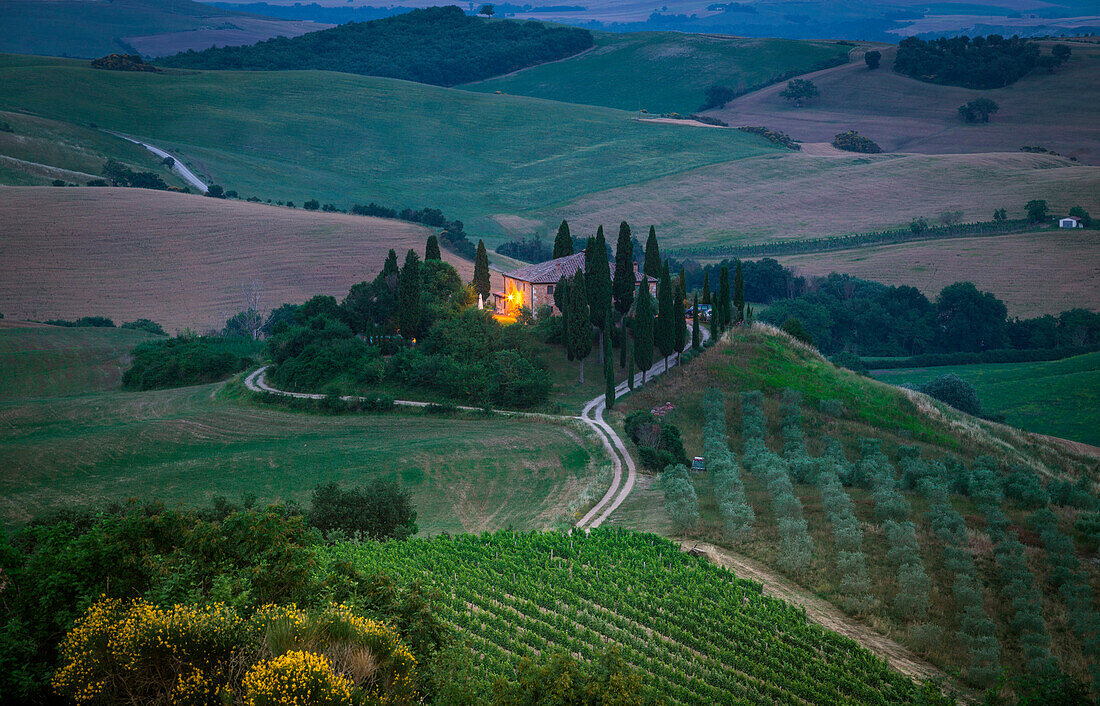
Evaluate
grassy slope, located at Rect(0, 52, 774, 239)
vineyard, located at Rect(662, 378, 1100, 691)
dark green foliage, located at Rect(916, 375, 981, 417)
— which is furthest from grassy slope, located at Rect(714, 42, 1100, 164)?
vineyard, located at Rect(662, 378, 1100, 691)

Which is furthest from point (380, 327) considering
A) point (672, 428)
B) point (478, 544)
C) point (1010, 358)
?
point (1010, 358)

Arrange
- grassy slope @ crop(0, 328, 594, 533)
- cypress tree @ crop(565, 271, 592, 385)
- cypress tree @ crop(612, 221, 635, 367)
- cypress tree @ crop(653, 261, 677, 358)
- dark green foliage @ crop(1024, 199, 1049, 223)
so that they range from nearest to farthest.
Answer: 1. grassy slope @ crop(0, 328, 594, 533)
2. cypress tree @ crop(653, 261, 677, 358)
3. cypress tree @ crop(565, 271, 592, 385)
4. cypress tree @ crop(612, 221, 635, 367)
5. dark green foliage @ crop(1024, 199, 1049, 223)

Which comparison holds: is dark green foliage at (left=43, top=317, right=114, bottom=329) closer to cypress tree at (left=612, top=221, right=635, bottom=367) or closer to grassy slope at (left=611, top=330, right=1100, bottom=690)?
cypress tree at (left=612, top=221, right=635, bottom=367)

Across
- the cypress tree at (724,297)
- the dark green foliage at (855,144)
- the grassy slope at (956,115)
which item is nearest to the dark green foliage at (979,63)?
the grassy slope at (956,115)

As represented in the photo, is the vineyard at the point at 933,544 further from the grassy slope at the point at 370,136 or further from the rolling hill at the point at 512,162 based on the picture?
the grassy slope at the point at 370,136

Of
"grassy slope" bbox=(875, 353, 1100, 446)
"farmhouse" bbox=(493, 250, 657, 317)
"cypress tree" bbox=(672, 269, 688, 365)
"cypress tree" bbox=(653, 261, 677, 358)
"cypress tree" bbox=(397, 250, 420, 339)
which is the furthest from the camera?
"farmhouse" bbox=(493, 250, 657, 317)

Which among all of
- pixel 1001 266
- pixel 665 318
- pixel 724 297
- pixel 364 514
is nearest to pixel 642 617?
pixel 364 514
